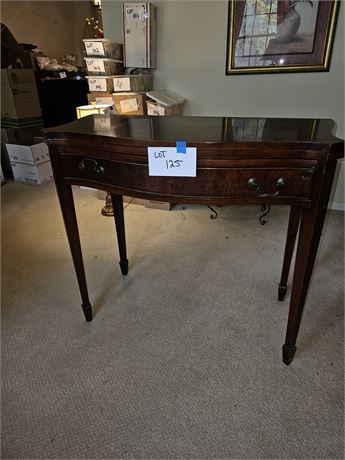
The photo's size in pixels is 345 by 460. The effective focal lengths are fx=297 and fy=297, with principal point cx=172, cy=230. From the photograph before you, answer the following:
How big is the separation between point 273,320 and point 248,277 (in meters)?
0.31

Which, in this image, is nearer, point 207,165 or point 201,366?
point 207,165

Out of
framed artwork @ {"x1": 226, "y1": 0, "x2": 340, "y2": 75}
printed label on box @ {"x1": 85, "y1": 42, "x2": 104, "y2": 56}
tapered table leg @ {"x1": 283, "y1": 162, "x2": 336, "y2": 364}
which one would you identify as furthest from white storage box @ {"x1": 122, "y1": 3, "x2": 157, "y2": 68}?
tapered table leg @ {"x1": 283, "y1": 162, "x2": 336, "y2": 364}

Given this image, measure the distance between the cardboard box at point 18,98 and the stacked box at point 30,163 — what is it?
412 mm

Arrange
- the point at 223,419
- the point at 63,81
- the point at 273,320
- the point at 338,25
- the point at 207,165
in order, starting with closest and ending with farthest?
the point at 207,165
the point at 223,419
the point at 273,320
the point at 338,25
the point at 63,81

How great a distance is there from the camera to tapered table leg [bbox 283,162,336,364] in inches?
31.2

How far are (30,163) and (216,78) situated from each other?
1810 millimetres

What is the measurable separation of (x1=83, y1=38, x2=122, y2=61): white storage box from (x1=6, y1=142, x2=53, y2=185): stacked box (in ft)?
3.23

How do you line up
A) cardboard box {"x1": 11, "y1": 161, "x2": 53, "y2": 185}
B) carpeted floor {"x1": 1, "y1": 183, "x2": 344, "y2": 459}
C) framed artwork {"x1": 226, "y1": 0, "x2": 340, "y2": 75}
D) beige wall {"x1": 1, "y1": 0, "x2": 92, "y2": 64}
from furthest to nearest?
beige wall {"x1": 1, "y1": 0, "x2": 92, "y2": 64}, cardboard box {"x1": 11, "y1": 161, "x2": 53, "y2": 185}, framed artwork {"x1": 226, "y1": 0, "x2": 340, "y2": 75}, carpeted floor {"x1": 1, "y1": 183, "x2": 344, "y2": 459}

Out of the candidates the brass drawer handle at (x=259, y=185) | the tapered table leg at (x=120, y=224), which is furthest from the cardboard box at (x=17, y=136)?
the brass drawer handle at (x=259, y=185)

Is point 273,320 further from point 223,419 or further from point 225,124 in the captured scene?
point 225,124

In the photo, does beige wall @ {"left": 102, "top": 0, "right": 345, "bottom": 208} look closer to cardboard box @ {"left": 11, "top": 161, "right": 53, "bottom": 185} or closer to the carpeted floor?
the carpeted floor

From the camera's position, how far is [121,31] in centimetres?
232

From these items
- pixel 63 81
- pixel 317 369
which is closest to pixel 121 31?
pixel 63 81

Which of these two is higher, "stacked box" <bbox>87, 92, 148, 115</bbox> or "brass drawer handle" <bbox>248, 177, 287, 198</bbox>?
"stacked box" <bbox>87, 92, 148, 115</bbox>
